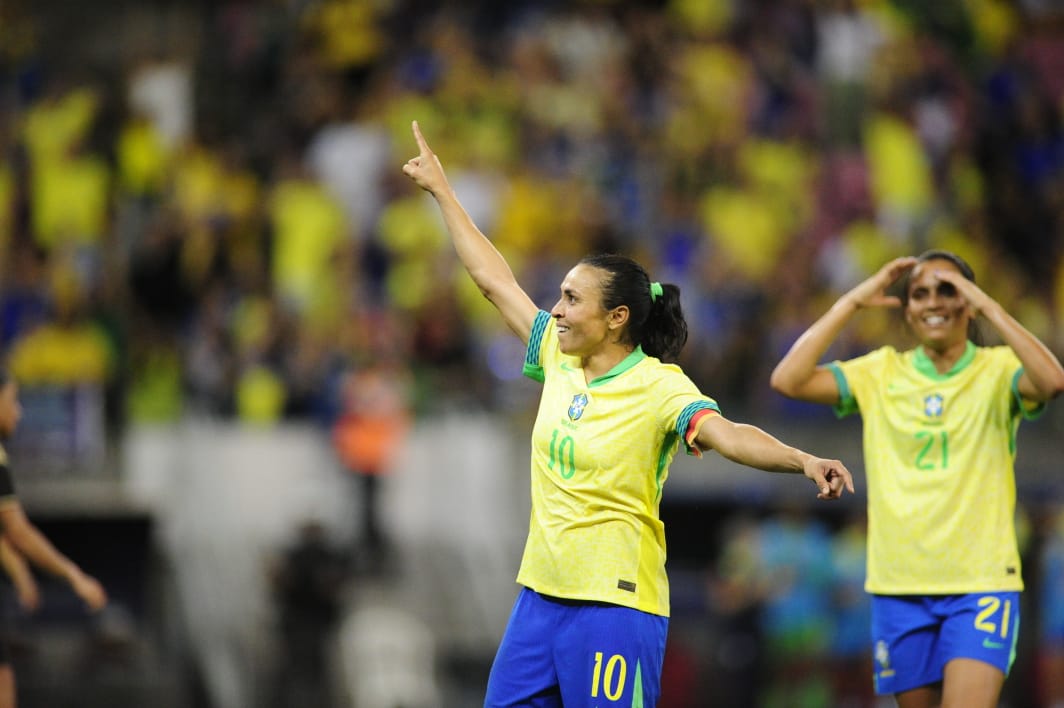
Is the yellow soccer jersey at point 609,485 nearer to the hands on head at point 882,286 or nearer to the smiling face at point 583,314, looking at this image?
the smiling face at point 583,314

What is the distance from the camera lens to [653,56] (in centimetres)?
1939

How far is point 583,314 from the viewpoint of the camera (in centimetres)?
678

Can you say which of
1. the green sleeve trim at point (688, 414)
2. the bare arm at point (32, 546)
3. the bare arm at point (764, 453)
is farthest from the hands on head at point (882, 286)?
the bare arm at point (32, 546)

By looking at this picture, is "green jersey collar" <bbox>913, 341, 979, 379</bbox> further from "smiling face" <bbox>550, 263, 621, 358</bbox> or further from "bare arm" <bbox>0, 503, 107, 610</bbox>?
"bare arm" <bbox>0, 503, 107, 610</bbox>

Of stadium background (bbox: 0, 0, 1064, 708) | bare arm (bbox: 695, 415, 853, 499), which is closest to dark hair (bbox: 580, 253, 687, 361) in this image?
bare arm (bbox: 695, 415, 853, 499)

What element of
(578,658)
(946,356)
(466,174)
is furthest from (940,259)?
(466,174)

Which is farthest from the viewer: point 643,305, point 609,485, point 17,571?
point 17,571

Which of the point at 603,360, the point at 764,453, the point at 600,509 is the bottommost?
the point at 600,509

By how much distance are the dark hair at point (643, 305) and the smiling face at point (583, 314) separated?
3 cm

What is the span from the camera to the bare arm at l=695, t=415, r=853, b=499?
591cm

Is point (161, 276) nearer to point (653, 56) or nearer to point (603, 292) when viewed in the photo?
point (653, 56)

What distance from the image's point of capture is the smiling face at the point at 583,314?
6.79m

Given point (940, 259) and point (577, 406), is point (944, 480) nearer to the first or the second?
point (940, 259)

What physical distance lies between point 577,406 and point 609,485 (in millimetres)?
360
